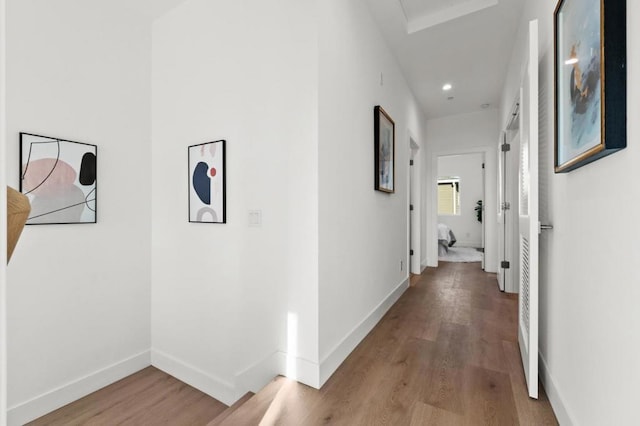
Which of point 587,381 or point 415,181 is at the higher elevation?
point 415,181

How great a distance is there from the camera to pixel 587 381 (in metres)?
1.18

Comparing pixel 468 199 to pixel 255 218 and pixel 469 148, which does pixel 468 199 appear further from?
pixel 255 218

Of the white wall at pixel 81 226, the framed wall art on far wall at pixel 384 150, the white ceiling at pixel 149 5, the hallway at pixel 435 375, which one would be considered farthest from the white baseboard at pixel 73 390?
the white ceiling at pixel 149 5

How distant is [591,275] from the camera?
1.17m

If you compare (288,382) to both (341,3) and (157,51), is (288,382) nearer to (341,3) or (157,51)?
(341,3)

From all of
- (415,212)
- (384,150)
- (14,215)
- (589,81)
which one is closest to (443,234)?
(415,212)

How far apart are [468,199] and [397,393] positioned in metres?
7.74

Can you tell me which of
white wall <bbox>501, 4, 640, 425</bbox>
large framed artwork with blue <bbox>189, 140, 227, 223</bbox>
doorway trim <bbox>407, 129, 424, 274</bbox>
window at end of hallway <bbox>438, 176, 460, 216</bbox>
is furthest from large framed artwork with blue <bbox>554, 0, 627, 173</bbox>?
window at end of hallway <bbox>438, 176, 460, 216</bbox>

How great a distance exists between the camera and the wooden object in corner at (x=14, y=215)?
387mm

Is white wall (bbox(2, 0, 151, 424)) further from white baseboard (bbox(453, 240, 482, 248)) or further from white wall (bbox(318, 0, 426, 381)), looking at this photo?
white baseboard (bbox(453, 240, 482, 248))


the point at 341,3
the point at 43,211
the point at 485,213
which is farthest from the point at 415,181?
the point at 43,211

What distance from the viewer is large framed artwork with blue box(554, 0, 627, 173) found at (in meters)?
0.92

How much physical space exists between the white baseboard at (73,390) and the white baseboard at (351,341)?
1578 mm

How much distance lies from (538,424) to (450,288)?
100 inches
